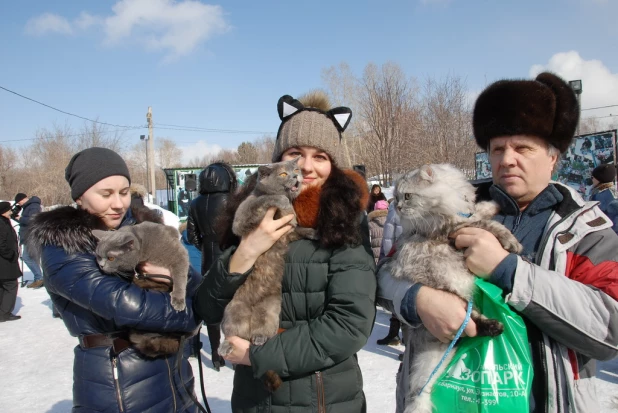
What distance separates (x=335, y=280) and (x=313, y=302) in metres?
0.17

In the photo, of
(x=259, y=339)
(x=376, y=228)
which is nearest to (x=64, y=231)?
(x=259, y=339)

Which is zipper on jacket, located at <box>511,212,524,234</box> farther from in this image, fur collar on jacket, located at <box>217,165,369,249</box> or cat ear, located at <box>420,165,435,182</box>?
fur collar on jacket, located at <box>217,165,369,249</box>

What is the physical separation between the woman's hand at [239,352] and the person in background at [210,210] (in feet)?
12.4

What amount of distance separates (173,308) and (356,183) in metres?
1.28

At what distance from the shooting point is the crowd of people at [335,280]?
155cm

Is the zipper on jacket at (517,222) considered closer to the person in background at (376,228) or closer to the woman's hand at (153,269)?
the woman's hand at (153,269)

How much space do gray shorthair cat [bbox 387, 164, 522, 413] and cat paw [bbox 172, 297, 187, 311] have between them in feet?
4.03

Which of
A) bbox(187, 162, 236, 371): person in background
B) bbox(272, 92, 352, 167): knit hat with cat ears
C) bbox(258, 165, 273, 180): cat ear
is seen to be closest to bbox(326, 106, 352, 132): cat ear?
bbox(272, 92, 352, 167): knit hat with cat ears

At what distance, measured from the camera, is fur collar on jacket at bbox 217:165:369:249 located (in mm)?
1821

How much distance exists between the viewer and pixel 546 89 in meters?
1.87

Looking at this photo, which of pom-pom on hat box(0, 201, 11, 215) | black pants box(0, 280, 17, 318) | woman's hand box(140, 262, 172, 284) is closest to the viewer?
woman's hand box(140, 262, 172, 284)

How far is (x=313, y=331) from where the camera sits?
172 cm

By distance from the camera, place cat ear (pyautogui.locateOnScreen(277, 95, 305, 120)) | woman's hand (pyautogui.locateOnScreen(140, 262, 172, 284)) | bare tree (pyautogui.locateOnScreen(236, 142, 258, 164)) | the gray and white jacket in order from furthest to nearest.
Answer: bare tree (pyautogui.locateOnScreen(236, 142, 258, 164)), woman's hand (pyautogui.locateOnScreen(140, 262, 172, 284)), cat ear (pyautogui.locateOnScreen(277, 95, 305, 120)), the gray and white jacket

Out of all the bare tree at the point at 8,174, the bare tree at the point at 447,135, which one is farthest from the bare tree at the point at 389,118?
the bare tree at the point at 8,174
